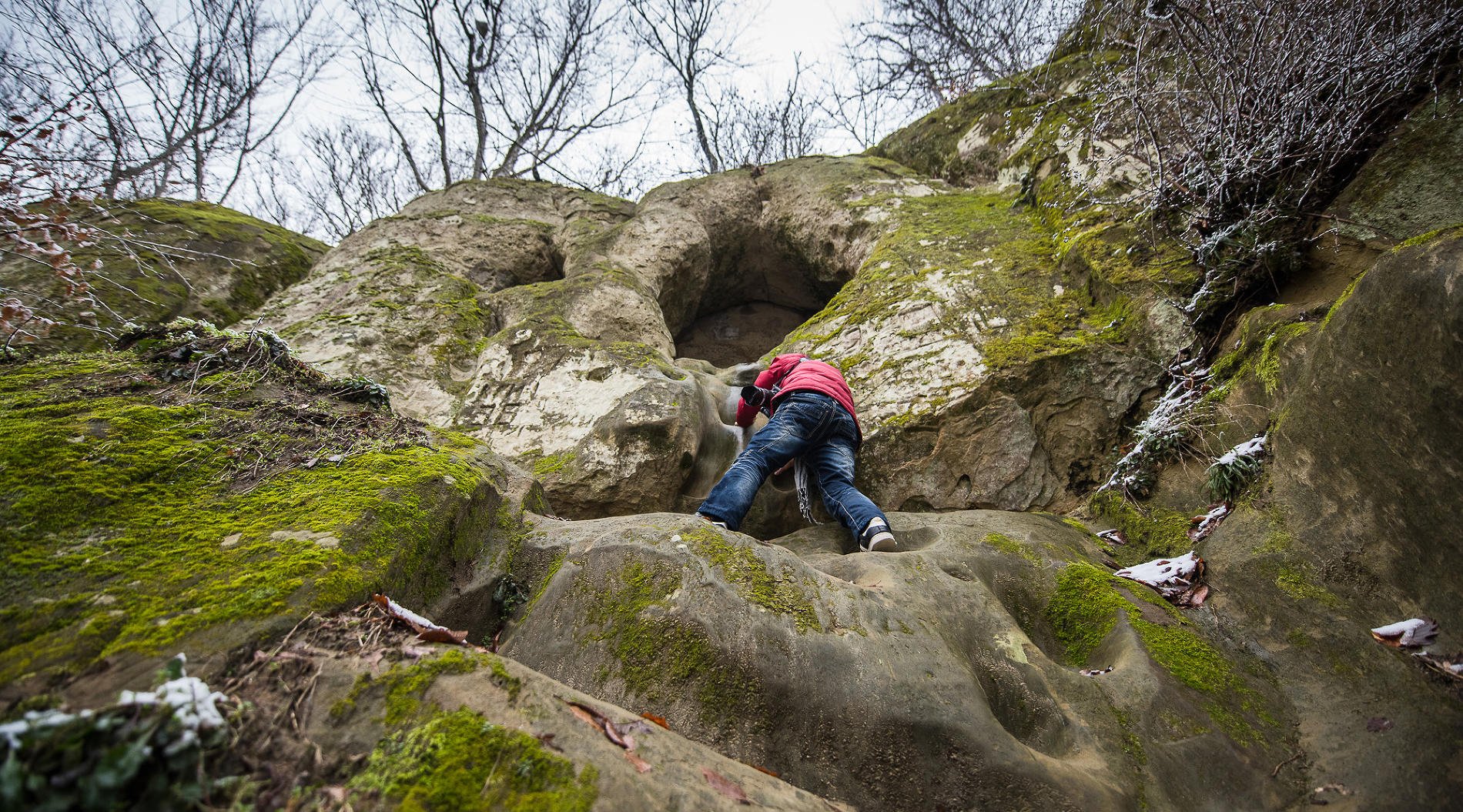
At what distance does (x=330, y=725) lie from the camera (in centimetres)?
135

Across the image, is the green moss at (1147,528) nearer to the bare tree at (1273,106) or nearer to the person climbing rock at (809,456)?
the person climbing rock at (809,456)

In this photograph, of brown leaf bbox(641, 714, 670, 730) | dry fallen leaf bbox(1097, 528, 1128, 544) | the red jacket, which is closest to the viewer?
brown leaf bbox(641, 714, 670, 730)

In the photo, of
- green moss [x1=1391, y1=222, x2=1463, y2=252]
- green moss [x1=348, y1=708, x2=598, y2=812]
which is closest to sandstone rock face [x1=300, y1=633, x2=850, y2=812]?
green moss [x1=348, y1=708, x2=598, y2=812]

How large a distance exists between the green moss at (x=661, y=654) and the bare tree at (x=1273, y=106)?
423cm

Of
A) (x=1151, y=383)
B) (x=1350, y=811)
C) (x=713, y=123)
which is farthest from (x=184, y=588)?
(x=713, y=123)

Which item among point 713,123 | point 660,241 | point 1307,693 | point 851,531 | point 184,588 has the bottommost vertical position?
point 1307,693

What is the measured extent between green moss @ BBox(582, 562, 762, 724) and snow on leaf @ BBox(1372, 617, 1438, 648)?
8.23ft

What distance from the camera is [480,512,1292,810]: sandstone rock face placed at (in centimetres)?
190

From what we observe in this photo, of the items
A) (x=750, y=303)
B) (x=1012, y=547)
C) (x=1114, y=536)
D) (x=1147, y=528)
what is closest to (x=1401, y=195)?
(x=1147, y=528)

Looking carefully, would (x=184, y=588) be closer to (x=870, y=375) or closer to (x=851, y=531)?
(x=851, y=531)

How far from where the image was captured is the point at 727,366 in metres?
9.89

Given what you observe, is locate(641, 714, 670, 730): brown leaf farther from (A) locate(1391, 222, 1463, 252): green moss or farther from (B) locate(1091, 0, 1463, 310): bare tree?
(B) locate(1091, 0, 1463, 310): bare tree

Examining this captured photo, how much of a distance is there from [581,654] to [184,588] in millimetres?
1287

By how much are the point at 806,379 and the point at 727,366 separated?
5677 mm
